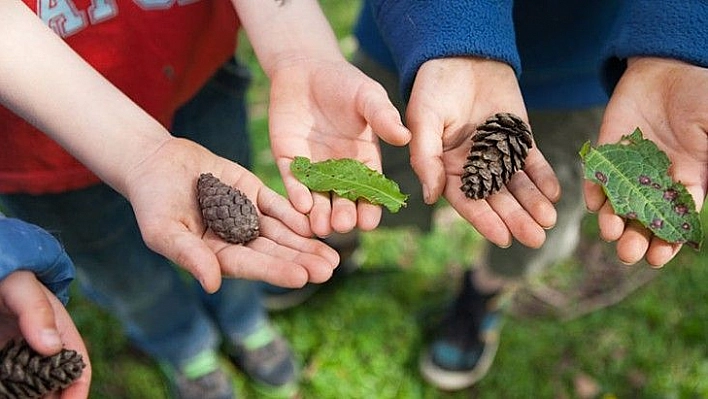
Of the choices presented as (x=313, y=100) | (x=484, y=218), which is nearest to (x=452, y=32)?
(x=313, y=100)

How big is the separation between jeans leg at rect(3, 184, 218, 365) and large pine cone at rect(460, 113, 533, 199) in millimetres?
920

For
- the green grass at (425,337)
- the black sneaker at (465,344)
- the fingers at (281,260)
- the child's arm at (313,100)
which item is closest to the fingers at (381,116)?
the child's arm at (313,100)

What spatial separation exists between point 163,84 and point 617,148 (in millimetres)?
1226

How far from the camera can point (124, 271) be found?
7.68 ft

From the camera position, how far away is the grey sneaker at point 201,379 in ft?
9.42

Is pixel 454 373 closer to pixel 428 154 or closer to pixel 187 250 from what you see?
pixel 428 154

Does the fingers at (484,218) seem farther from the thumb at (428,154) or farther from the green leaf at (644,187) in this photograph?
the green leaf at (644,187)

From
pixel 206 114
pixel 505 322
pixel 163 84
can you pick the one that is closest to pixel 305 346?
pixel 505 322

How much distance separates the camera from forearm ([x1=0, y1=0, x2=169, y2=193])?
174cm

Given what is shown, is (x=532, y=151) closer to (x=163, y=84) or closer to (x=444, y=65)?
(x=444, y=65)

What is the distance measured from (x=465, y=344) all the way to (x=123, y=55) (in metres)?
1.86

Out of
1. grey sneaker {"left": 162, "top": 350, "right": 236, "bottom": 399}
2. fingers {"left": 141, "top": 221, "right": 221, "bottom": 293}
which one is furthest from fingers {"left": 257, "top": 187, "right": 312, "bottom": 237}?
grey sneaker {"left": 162, "top": 350, "right": 236, "bottom": 399}

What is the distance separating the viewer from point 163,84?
203cm

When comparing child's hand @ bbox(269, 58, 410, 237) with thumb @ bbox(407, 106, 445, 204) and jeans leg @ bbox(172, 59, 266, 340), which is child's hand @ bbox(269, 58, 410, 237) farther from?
jeans leg @ bbox(172, 59, 266, 340)
